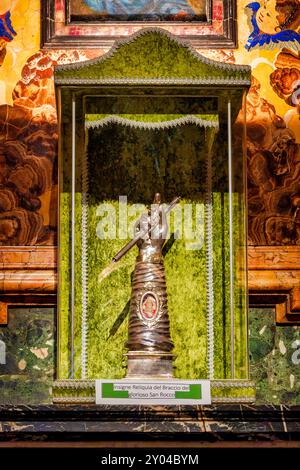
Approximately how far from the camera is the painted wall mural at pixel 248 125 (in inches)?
280

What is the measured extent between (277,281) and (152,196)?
2.78 feet

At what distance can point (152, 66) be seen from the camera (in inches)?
261

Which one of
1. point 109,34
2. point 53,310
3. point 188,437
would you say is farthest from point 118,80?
point 188,437

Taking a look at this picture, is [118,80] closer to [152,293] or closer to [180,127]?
[180,127]

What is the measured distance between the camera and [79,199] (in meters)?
6.86

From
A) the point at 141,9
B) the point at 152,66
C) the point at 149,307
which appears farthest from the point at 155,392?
the point at 141,9

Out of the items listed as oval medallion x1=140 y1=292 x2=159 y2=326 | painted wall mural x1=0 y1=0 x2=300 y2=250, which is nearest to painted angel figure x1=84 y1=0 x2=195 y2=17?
painted wall mural x1=0 y1=0 x2=300 y2=250

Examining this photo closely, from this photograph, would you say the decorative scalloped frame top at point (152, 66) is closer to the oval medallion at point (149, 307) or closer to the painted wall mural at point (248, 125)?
the painted wall mural at point (248, 125)

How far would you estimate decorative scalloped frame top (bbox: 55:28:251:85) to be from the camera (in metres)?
6.54

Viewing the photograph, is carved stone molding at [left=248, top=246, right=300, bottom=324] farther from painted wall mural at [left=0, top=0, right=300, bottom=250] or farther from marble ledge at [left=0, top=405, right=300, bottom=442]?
marble ledge at [left=0, top=405, right=300, bottom=442]

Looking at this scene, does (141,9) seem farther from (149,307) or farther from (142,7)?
(149,307)
